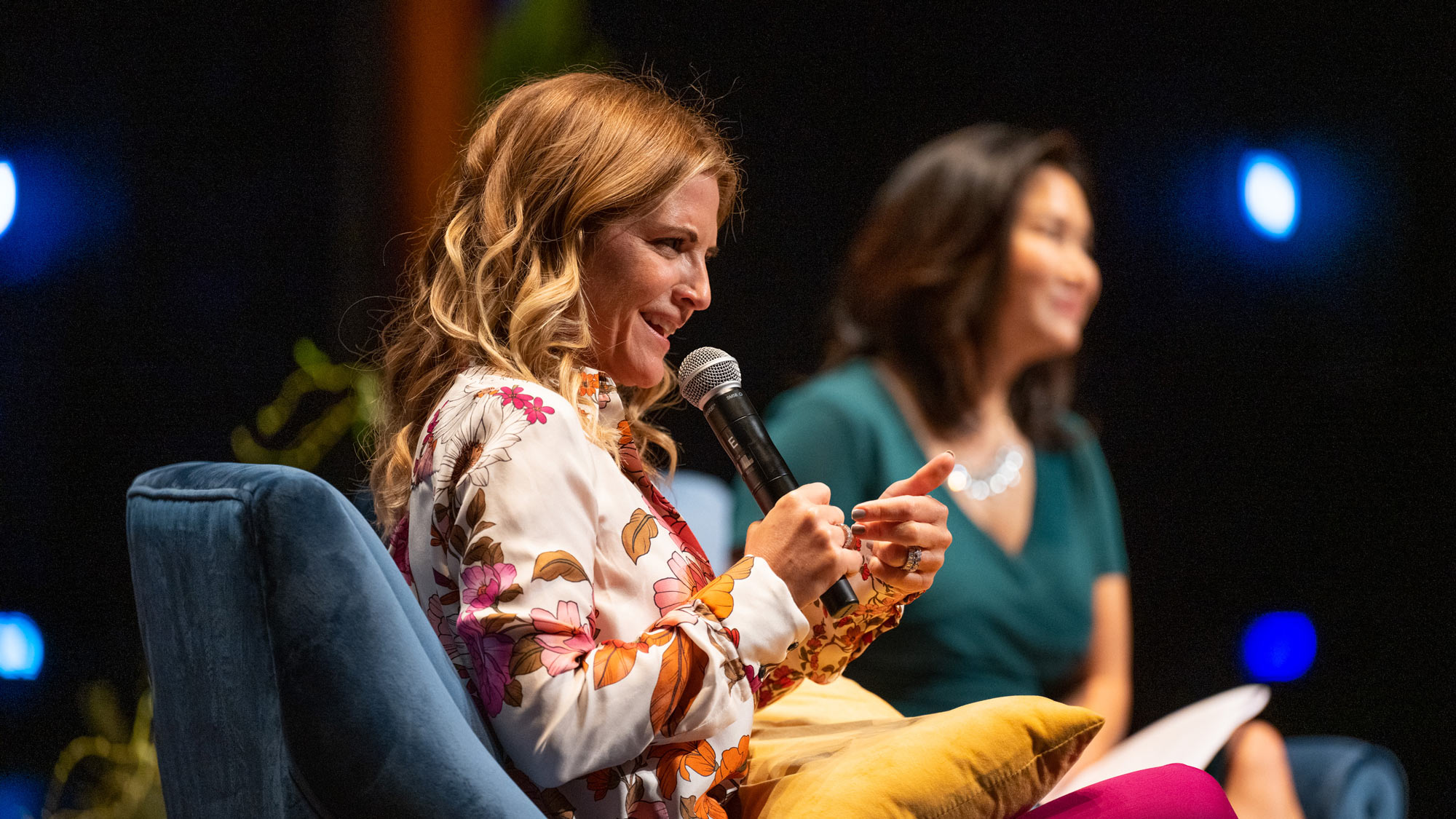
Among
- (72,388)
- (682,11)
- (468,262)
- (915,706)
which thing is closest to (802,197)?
(682,11)

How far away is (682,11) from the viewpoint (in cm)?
233

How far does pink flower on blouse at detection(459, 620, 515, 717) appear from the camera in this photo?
0.84 meters

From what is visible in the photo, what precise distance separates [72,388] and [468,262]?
1.33 metres

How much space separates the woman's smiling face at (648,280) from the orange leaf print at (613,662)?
0.37m

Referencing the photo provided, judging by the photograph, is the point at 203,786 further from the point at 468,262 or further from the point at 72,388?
the point at 72,388

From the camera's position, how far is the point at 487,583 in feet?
2.78

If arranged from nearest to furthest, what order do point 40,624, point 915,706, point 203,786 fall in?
point 203,786
point 40,624
point 915,706

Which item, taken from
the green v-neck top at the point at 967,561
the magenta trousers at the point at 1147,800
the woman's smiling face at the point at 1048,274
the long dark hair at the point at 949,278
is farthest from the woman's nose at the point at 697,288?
the woman's smiling face at the point at 1048,274

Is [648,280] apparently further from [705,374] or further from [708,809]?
[708,809]

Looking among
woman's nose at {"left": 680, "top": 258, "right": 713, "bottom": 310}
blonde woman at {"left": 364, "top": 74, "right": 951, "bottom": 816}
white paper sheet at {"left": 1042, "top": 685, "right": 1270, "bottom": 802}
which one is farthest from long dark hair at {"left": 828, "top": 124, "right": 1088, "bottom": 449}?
woman's nose at {"left": 680, "top": 258, "right": 713, "bottom": 310}

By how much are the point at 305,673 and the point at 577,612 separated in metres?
0.21

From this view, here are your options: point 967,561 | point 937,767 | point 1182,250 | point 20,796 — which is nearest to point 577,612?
point 937,767

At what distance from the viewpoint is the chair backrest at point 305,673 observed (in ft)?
2.49

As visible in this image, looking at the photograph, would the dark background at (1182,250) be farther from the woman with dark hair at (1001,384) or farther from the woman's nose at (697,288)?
the woman's nose at (697,288)
